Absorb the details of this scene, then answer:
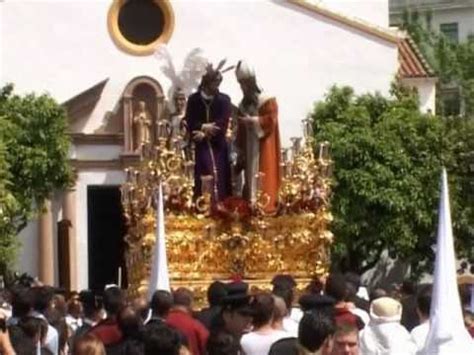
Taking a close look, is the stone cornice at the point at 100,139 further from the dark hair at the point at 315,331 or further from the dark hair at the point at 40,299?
the dark hair at the point at 315,331

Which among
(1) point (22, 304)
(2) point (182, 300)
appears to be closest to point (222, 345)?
(1) point (22, 304)

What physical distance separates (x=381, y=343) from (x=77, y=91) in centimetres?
2635

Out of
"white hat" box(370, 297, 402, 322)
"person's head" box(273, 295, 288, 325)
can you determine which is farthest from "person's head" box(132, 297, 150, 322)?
"white hat" box(370, 297, 402, 322)

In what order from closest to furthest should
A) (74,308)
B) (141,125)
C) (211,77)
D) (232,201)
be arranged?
(74,308)
(232,201)
(211,77)
(141,125)

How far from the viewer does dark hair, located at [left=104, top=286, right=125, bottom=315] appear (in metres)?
14.2

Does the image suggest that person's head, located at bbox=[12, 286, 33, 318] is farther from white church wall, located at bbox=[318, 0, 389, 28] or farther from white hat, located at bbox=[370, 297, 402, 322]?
white church wall, located at bbox=[318, 0, 389, 28]

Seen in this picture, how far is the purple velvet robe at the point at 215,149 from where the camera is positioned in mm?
22672

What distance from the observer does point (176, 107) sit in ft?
122

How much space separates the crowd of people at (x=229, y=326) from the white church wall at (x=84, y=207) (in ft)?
71.6

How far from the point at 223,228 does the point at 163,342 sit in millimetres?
12054

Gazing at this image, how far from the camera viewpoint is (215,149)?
22766 millimetres

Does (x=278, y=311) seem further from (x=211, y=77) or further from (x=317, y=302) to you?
(x=211, y=77)

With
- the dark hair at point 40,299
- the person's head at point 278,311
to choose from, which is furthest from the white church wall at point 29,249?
the person's head at point 278,311

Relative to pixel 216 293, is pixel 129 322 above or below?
below
